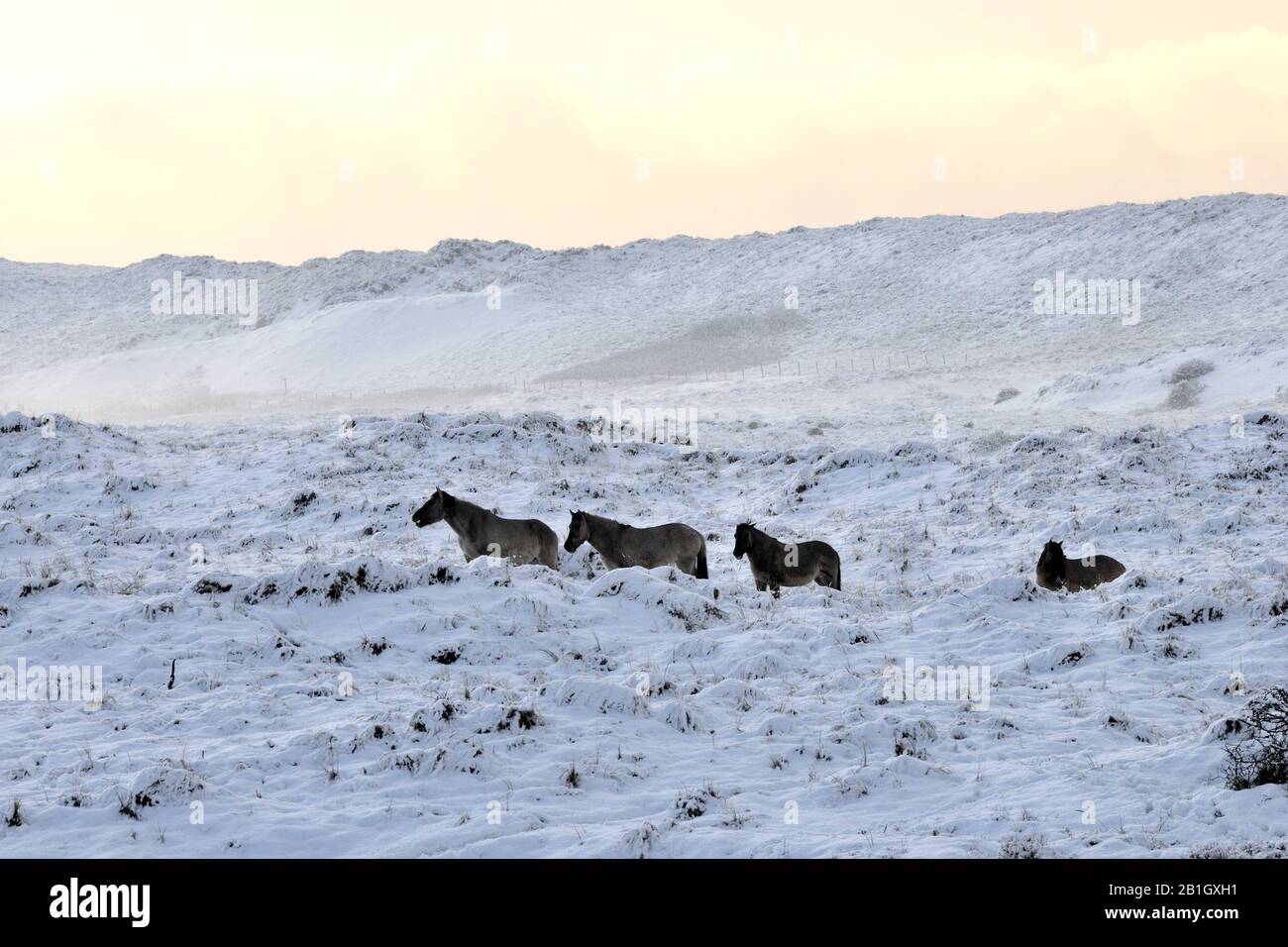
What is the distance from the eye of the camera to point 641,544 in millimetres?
18703

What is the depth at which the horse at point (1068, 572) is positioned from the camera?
17172mm

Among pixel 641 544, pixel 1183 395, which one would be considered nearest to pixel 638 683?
pixel 641 544

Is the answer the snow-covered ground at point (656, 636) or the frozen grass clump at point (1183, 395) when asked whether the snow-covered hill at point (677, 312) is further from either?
the snow-covered ground at point (656, 636)

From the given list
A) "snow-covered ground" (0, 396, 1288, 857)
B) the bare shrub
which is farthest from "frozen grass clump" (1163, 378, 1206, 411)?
the bare shrub

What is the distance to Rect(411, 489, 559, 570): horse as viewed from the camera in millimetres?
18688

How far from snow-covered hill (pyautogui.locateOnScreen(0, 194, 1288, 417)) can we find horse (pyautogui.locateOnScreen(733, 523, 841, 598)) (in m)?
43.3

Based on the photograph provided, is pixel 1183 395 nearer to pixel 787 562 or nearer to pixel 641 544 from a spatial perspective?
pixel 787 562

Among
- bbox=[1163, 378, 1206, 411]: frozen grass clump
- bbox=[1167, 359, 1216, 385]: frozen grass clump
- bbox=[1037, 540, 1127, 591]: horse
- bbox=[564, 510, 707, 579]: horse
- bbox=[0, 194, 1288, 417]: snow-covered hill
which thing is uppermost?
bbox=[0, 194, 1288, 417]: snow-covered hill

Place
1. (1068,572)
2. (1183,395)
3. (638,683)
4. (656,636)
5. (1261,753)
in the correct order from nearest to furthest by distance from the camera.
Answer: (1261,753), (638,683), (656,636), (1068,572), (1183,395)

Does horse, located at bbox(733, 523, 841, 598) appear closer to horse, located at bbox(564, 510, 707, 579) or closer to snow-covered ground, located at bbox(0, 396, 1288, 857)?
snow-covered ground, located at bbox(0, 396, 1288, 857)

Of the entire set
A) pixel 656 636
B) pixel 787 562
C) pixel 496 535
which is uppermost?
pixel 496 535

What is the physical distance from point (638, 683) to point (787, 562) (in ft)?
20.7

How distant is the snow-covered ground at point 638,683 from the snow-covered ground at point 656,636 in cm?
5
